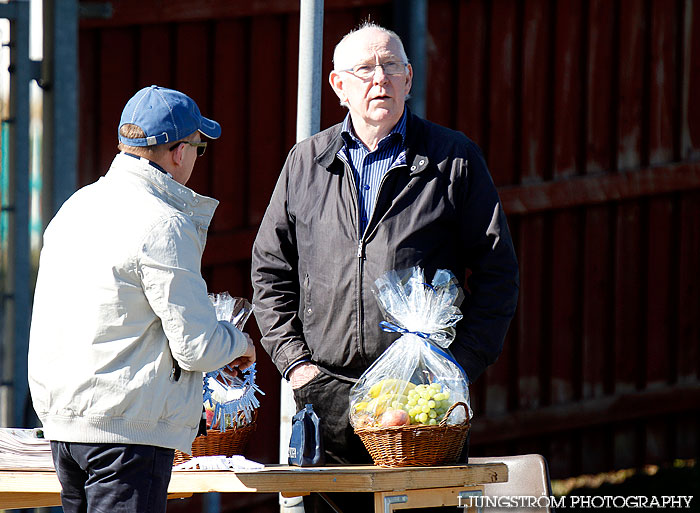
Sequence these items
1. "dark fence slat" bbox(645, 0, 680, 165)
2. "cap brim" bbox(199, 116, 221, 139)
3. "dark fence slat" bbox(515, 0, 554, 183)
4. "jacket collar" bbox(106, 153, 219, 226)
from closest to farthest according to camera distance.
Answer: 1. "jacket collar" bbox(106, 153, 219, 226)
2. "cap brim" bbox(199, 116, 221, 139)
3. "dark fence slat" bbox(515, 0, 554, 183)
4. "dark fence slat" bbox(645, 0, 680, 165)

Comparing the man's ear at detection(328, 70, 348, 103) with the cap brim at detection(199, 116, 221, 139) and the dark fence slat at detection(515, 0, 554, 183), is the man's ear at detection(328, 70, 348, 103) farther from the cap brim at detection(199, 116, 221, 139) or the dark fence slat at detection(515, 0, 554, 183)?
the dark fence slat at detection(515, 0, 554, 183)

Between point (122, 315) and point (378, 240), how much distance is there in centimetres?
93

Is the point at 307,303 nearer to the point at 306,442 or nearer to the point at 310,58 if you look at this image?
the point at 306,442

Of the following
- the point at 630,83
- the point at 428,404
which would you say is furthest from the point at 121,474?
the point at 630,83

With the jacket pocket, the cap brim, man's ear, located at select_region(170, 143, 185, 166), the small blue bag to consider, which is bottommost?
the small blue bag

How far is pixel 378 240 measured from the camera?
327 cm

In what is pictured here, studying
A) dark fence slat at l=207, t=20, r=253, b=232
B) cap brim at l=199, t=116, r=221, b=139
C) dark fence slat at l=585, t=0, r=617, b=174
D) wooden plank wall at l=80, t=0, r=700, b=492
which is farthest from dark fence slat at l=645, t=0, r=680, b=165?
cap brim at l=199, t=116, r=221, b=139

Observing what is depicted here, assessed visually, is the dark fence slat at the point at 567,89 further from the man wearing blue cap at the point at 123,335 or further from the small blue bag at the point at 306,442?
the man wearing blue cap at the point at 123,335

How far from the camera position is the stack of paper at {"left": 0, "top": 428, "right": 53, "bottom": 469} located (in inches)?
122

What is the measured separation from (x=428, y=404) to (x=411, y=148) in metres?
0.88

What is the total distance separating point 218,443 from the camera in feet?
10.5

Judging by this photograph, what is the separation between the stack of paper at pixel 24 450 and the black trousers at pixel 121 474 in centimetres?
45

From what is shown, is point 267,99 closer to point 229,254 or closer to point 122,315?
point 229,254

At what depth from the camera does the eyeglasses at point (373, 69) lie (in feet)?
11.0
